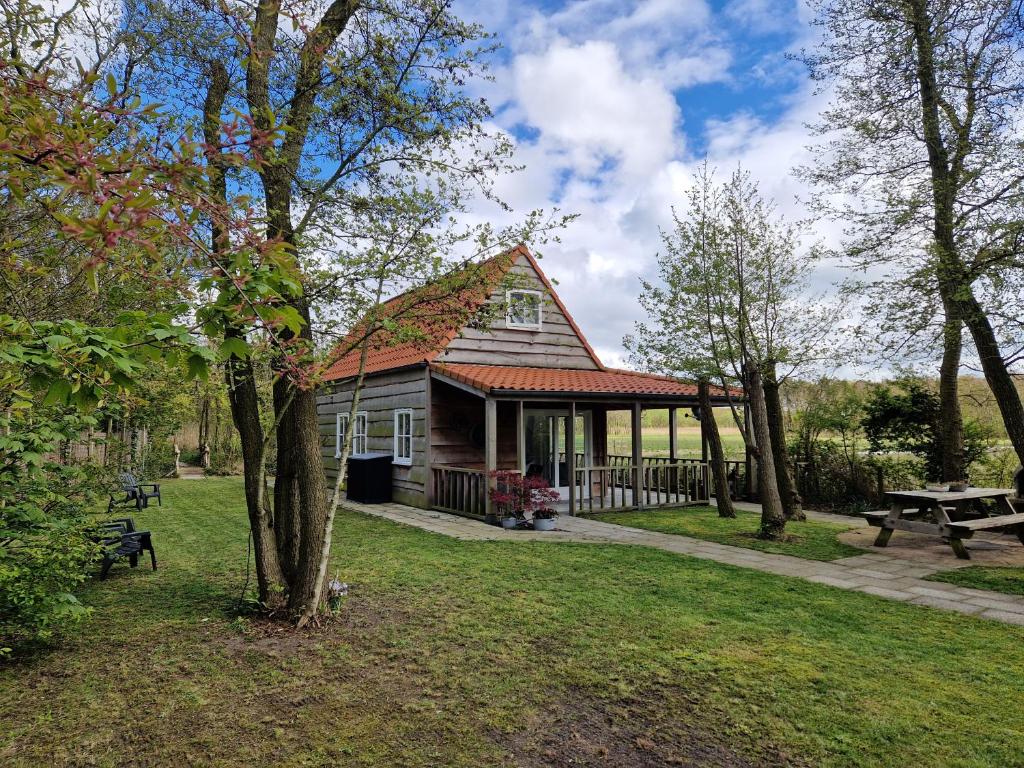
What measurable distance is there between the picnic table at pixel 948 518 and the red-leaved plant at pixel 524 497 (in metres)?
4.90

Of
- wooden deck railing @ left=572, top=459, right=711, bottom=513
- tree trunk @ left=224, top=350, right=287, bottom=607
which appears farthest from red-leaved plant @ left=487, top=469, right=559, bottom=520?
tree trunk @ left=224, top=350, right=287, bottom=607

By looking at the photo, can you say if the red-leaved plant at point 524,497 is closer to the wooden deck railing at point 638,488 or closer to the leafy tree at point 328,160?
the wooden deck railing at point 638,488

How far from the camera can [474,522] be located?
10516 mm

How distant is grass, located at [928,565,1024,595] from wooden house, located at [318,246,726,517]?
6036 millimetres

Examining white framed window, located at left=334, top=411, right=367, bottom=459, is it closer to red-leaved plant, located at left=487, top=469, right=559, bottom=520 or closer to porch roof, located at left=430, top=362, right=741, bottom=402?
porch roof, located at left=430, top=362, right=741, bottom=402

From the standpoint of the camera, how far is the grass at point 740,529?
26.9 ft

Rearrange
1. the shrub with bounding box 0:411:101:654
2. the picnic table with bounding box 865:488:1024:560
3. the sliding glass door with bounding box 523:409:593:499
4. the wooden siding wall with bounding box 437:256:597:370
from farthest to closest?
the sliding glass door with bounding box 523:409:593:499 → the wooden siding wall with bounding box 437:256:597:370 → the picnic table with bounding box 865:488:1024:560 → the shrub with bounding box 0:411:101:654

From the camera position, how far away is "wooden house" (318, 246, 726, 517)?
→ 1138 cm

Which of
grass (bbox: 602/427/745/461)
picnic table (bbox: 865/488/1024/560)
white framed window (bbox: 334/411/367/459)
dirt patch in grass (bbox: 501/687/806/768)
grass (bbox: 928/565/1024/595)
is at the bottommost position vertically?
grass (bbox: 928/565/1024/595)

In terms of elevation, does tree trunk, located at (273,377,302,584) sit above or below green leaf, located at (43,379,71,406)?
below

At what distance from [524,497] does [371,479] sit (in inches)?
188

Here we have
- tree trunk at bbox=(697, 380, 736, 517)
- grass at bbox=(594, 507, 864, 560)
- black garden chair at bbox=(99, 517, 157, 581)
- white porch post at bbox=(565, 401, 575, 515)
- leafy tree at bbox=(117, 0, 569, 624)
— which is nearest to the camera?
leafy tree at bbox=(117, 0, 569, 624)

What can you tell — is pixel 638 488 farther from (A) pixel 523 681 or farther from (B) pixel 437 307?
(A) pixel 523 681

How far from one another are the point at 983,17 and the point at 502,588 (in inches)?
437
